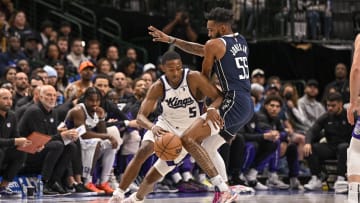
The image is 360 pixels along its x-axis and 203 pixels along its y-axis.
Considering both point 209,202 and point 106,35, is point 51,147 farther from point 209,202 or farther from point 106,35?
point 106,35

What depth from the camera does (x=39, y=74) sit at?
13.6 meters

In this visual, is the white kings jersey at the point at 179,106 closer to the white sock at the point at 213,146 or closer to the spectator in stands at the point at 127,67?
the white sock at the point at 213,146

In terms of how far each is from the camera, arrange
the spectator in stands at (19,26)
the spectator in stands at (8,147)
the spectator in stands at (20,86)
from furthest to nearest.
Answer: the spectator in stands at (19,26), the spectator in stands at (20,86), the spectator in stands at (8,147)

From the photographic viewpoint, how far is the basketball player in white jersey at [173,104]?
1002 centimetres

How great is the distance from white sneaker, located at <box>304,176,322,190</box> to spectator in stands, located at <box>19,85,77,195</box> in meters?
4.36

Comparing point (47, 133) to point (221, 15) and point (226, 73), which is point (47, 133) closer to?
point (226, 73)

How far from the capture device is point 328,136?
15.0 metres

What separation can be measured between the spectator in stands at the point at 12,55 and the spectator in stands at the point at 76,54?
3.38 ft

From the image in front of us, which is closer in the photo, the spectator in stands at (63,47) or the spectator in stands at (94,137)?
the spectator in stands at (94,137)

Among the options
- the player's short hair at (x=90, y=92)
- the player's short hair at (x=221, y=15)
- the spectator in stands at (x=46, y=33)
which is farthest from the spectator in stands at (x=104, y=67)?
the player's short hair at (x=221, y=15)

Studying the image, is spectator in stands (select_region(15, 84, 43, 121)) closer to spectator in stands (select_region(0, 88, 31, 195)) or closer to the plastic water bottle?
spectator in stands (select_region(0, 88, 31, 195))

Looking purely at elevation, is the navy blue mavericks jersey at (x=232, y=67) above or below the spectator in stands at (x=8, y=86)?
above

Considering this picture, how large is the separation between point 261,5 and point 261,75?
271 centimetres

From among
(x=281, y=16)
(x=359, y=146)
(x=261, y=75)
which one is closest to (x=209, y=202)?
(x=359, y=146)
